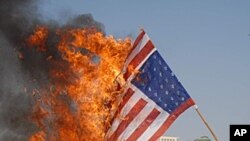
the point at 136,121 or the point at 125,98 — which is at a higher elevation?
the point at 125,98

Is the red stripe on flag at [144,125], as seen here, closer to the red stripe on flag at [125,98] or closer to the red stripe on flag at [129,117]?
the red stripe on flag at [129,117]

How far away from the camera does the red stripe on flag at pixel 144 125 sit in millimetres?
15320

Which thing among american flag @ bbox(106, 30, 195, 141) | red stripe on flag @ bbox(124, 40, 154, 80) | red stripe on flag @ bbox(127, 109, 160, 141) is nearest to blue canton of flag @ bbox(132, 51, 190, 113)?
american flag @ bbox(106, 30, 195, 141)

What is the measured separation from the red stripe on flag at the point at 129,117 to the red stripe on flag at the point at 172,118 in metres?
0.77

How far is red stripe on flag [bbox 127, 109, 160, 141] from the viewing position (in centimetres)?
1532

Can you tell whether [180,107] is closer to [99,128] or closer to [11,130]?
[99,128]

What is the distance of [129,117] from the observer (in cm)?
1523

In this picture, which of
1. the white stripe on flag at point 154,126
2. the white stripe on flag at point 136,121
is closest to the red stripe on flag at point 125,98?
the white stripe on flag at point 136,121

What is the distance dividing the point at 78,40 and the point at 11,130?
138 feet

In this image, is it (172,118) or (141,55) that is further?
(141,55)

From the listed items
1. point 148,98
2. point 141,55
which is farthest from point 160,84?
point 141,55

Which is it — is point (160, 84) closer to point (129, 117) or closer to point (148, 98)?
point (148, 98)

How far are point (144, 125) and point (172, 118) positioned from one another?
80 cm

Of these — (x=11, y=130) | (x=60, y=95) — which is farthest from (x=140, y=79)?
(x=11, y=130)
